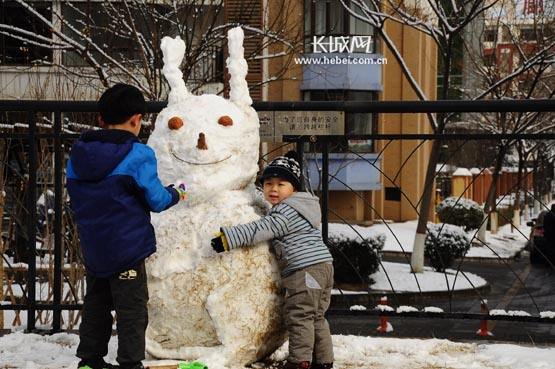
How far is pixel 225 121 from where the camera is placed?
4.42m

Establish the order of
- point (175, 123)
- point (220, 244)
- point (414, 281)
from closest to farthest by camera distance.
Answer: point (220, 244), point (175, 123), point (414, 281)

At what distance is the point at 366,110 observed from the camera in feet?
17.4

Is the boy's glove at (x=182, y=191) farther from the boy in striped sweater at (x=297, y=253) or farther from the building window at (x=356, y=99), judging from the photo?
the building window at (x=356, y=99)

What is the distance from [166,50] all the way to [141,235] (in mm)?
1215

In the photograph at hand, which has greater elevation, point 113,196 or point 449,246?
point 113,196

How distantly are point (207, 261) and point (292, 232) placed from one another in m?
0.47

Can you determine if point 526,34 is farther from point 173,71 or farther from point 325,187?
point 173,71

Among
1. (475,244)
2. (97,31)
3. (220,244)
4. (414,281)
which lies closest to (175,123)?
(220,244)

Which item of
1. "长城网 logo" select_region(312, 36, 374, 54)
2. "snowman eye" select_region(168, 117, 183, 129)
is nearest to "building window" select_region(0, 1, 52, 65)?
"长城网 logo" select_region(312, 36, 374, 54)

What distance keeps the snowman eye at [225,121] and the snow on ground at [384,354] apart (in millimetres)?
1315

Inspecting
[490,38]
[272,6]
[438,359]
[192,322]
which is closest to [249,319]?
[192,322]

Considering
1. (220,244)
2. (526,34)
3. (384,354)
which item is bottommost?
(384,354)

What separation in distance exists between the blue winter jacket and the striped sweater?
1.81 feet

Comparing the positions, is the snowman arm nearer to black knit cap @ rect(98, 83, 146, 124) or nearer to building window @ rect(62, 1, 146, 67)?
black knit cap @ rect(98, 83, 146, 124)
